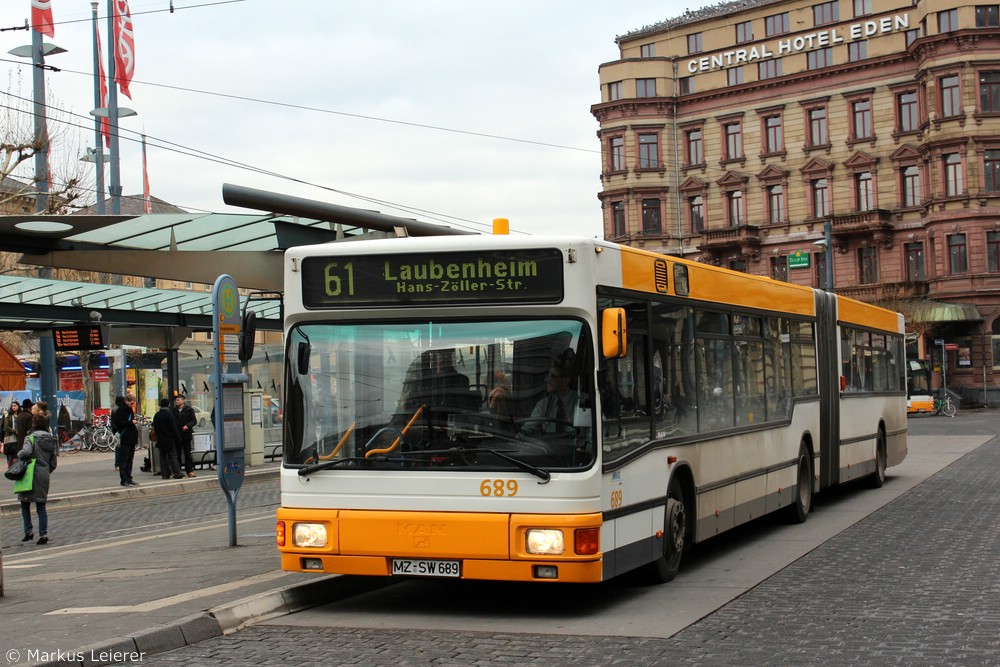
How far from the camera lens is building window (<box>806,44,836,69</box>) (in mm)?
68375

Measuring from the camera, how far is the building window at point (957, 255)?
61.7 meters

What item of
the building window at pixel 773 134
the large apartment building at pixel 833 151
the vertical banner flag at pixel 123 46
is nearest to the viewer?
the vertical banner flag at pixel 123 46

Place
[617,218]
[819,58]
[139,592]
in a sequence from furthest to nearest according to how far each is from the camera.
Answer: [617,218], [819,58], [139,592]

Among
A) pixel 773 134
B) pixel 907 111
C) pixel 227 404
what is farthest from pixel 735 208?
pixel 227 404

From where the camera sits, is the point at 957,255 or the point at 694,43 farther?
the point at 694,43

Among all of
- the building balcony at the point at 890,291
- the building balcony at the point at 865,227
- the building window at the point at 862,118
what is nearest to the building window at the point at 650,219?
the building balcony at the point at 865,227

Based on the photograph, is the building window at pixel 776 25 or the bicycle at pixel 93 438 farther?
the building window at pixel 776 25

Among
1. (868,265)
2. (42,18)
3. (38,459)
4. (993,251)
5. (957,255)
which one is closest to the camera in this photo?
(38,459)

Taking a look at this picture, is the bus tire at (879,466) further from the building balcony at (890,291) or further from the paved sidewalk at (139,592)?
the building balcony at (890,291)

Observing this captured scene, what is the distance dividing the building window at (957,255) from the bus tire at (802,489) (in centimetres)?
4975

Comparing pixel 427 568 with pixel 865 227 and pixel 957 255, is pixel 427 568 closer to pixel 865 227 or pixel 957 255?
pixel 957 255

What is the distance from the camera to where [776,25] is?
71125 mm

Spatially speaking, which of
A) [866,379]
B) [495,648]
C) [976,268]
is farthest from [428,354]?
[976,268]

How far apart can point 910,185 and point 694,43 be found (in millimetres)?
15691
